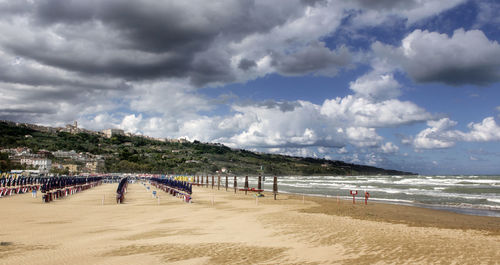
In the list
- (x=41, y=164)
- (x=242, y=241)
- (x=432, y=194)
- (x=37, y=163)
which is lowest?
(x=432, y=194)

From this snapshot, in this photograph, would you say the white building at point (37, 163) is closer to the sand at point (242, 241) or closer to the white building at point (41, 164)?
the white building at point (41, 164)

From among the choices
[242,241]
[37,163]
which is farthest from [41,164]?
[242,241]

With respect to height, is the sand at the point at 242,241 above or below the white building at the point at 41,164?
below

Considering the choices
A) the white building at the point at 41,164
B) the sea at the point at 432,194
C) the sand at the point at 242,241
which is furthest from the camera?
the white building at the point at 41,164

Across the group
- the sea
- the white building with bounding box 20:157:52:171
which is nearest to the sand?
the sea

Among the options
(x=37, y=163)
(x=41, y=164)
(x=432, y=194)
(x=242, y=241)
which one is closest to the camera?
(x=242, y=241)

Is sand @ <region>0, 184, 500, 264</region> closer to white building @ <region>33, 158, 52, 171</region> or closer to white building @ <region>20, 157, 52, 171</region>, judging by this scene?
white building @ <region>20, 157, 52, 171</region>

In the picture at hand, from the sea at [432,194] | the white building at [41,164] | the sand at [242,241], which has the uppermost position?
the white building at [41,164]

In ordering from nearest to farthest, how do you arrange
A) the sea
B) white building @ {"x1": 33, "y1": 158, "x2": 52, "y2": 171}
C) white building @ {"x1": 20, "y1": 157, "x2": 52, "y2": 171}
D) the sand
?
the sand
the sea
white building @ {"x1": 20, "y1": 157, "x2": 52, "y2": 171}
white building @ {"x1": 33, "y1": 158, "x2": 52, "y2": 171}

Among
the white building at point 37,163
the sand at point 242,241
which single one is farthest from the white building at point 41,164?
the sand at point 242,241

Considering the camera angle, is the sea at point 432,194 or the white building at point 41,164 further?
the white building at point 41,164

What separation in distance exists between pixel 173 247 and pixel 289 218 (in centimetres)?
781

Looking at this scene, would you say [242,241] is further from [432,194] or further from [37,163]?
[37,163]

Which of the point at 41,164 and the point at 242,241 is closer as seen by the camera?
the point at 242,241
